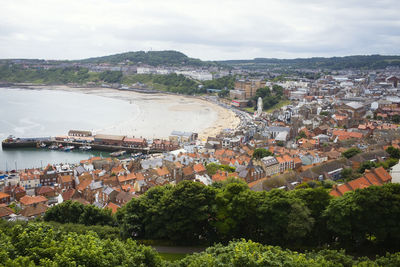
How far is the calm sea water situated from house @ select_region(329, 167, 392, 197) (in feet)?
80.5

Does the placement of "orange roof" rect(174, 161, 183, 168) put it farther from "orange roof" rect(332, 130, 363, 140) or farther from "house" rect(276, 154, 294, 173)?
"orange roof" rect(332, 130, 363, 140)

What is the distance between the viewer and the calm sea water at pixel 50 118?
33.8 metres

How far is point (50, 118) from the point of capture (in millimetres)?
52469

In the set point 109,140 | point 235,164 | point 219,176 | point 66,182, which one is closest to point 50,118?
point 109,140

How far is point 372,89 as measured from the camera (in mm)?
68062

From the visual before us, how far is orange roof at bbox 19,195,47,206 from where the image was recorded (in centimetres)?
1948

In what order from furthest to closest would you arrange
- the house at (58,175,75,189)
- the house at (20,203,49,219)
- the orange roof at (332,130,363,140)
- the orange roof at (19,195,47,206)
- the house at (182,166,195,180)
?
the orange roof at (332,130,363,140) → the house at (58,175,75,189) → the house at (182,166,195,180) → the orange roof at (19,195,47,206) → the house at (20,203,49,219)

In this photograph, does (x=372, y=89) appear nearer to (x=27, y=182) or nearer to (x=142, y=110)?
(x=142, y=110)

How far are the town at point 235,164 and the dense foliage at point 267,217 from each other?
393 centimetres

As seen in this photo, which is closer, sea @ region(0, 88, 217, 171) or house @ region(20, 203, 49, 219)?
house @ region(20, 203, 49, 219)

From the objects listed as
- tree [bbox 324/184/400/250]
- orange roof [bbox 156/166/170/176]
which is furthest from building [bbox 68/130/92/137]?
tree [bbox 324/184/400/250]

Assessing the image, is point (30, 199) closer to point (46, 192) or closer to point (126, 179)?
point (46, 192)

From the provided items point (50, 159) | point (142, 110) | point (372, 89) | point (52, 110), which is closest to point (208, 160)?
point (50, 159)

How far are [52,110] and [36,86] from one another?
46.9m
